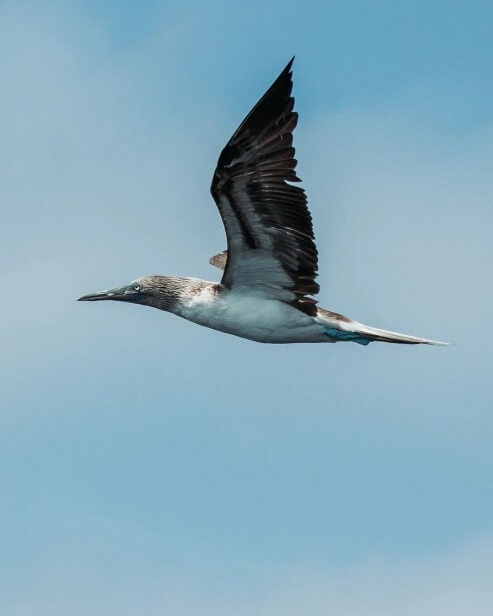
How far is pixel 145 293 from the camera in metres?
25.9

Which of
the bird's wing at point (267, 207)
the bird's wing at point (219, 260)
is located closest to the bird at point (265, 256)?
the bird's wing at point (267, 207)

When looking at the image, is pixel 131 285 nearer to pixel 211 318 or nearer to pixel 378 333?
pixel 211 318

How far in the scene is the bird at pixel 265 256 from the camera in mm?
22078

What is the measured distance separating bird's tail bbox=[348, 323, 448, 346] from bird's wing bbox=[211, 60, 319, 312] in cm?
90

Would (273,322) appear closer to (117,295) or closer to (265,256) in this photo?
(265,256)

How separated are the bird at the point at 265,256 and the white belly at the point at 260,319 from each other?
0.05ft

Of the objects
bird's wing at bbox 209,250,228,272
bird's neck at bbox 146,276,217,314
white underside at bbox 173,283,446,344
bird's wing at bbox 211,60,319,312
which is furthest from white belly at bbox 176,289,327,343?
bird's wing at bbox 209,250,228,272

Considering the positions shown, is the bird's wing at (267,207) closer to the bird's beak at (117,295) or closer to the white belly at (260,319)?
the white belly at (260,319)

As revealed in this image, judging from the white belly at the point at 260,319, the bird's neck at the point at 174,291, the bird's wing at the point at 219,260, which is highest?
the bird's wing at the point at 219,260

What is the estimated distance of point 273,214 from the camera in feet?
74.4

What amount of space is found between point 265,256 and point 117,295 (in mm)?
3896

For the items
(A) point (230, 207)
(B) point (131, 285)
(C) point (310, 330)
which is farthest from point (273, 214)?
(B) point (131, 285)

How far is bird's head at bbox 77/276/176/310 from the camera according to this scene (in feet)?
83.1

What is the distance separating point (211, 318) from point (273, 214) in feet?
7.68
